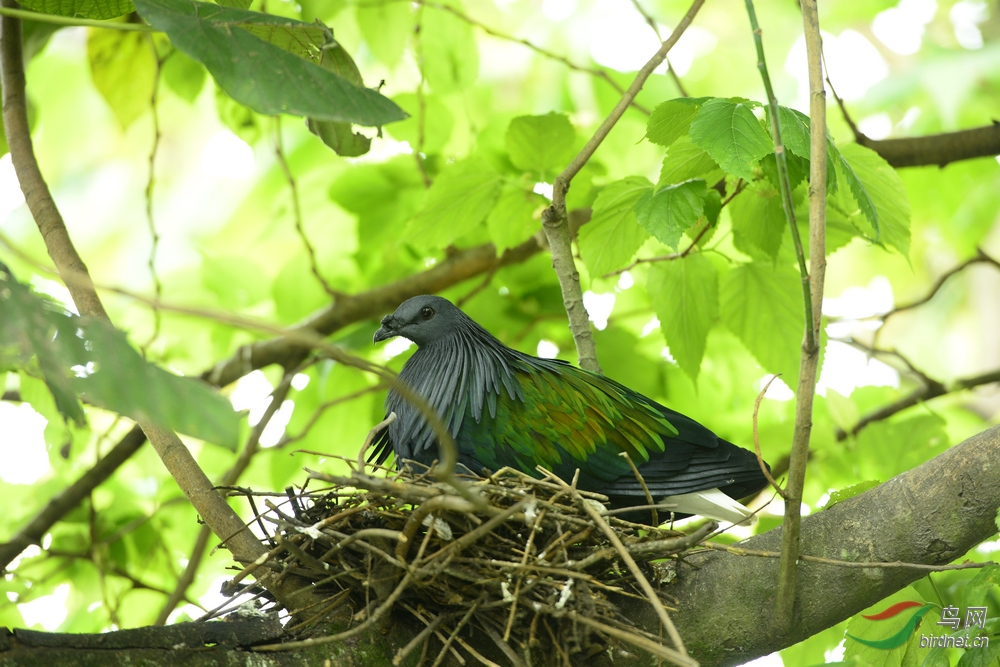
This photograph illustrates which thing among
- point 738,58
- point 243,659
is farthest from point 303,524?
point 738,58

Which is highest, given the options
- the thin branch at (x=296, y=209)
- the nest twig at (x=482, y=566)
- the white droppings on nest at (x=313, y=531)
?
the thin branch at (x=296, y=209)

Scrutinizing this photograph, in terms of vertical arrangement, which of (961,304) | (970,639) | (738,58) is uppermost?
(961,304)

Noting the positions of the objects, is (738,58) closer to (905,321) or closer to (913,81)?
(913,81)

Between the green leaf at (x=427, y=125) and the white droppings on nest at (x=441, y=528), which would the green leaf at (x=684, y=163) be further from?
the green leaf at (x=427, y=125)

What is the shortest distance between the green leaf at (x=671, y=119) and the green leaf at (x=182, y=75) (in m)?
1.99

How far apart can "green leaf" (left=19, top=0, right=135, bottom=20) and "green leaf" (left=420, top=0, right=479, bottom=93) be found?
1455 millimetres

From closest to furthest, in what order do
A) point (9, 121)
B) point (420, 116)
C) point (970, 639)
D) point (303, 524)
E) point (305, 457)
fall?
point (970, 639)
point (303, 524)
point (9, 121)
point (420, 116)
point (305, 457)

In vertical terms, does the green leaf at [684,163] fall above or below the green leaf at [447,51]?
below

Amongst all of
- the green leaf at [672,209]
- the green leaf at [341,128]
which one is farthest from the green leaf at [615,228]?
the green leaf at [341,128]

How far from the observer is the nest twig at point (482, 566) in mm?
1653

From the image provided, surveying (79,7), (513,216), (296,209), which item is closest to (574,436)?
(513,216)

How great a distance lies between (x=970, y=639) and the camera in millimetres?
1797

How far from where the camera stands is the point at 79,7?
199 centimetres

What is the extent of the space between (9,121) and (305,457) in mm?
1768
